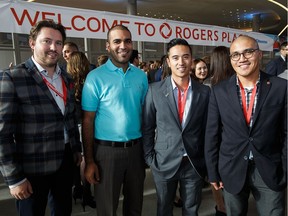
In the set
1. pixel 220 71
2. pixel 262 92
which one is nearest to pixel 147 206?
pixel 220 71

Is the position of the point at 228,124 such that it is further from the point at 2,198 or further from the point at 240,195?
the point at 2,198

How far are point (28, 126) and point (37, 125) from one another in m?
0.05

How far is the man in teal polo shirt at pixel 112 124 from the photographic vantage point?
6.30 ft

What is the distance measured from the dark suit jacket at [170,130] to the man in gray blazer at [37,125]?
58 centimetres

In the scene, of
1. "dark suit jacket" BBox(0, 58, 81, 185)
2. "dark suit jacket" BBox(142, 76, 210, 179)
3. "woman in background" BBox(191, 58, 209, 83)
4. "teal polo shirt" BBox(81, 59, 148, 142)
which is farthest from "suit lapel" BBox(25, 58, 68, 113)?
"woman in background" BBox(191, 58, 209, 83)

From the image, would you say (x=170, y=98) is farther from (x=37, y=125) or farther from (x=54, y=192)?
(x=54, y=192)

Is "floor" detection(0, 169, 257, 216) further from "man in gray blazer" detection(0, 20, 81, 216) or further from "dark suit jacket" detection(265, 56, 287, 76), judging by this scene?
"dark suit jacket" detection(265, 56, 287, 76)

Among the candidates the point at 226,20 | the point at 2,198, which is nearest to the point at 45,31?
the point at 2,198

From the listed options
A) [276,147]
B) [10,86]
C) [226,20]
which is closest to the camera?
[10,86]

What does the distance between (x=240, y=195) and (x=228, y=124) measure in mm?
504

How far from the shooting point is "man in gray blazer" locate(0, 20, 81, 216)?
5.17 ft

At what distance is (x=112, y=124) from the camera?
192 cm

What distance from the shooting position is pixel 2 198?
10.5 ft

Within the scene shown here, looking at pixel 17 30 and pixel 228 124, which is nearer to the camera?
pixel 228 124
